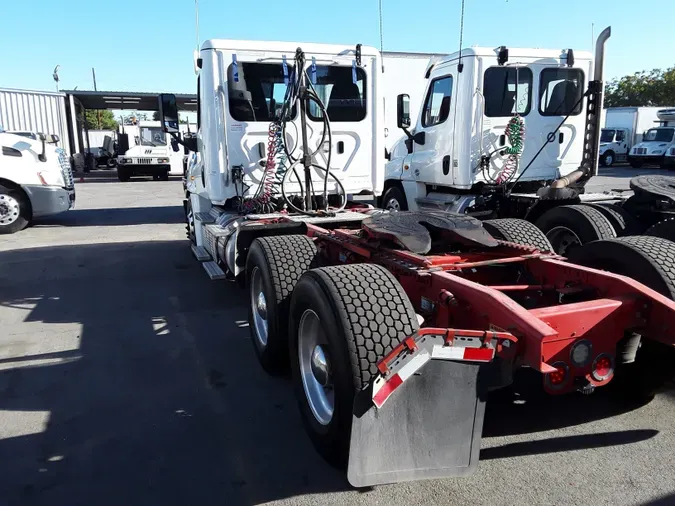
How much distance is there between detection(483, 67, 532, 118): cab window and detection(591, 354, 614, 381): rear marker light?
18.0 ft

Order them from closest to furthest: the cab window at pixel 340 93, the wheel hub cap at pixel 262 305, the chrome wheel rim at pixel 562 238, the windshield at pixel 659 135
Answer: the wheel hub cap at pixel 262 305
the chrome wheel rim at pixel 562 238
the cab window at pixel 340 93
the windshield at pixel 659 135

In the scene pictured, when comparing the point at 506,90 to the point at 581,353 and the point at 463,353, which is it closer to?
the point at 581,353

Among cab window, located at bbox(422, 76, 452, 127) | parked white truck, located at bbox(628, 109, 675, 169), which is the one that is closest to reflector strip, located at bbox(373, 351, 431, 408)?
cab window, located at bbox(422, 76, 452, 127)

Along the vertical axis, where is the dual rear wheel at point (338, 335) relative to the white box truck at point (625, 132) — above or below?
below

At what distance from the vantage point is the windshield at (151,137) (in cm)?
2499

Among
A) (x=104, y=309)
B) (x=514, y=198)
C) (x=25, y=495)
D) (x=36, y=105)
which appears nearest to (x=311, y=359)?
(x=25, y=495)

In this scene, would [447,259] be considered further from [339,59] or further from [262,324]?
[339,59]

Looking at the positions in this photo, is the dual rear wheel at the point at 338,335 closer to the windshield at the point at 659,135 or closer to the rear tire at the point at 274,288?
the rear tire at the point at 274,288

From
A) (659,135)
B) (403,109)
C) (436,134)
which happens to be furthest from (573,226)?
(659,135)

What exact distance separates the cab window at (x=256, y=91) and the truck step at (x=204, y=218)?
1.42 m

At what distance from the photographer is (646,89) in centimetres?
4844

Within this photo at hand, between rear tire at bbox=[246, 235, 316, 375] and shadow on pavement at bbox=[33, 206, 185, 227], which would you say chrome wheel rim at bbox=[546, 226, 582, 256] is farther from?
shadow on pavement at bbox=[33, 206, 185, 227]

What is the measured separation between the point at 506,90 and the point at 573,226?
113 inches

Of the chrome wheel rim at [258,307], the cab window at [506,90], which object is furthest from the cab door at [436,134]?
the chrome wheel rim at [258,307]
